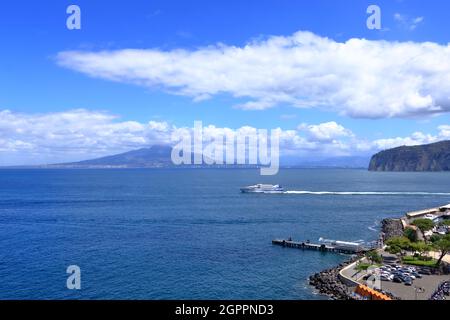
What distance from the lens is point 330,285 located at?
86.3 feet

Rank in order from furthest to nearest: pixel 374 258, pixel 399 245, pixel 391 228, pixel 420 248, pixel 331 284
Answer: pixel 391 228, pixel 399 245, pixel 420 248, pixel 374 258, pixel 331 284

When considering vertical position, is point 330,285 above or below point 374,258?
below

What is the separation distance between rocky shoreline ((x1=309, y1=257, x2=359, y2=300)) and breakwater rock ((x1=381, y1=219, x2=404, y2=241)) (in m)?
16.6

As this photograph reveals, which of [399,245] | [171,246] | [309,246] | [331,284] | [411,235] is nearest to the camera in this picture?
[331,284]

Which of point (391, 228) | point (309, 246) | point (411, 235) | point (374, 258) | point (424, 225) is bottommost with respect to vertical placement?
point (309, 246)

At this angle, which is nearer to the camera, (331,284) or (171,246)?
(331,284)

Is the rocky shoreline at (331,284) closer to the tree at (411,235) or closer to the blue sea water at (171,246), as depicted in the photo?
the blue sea water at (171,246)

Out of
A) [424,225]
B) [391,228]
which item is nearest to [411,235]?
[424,225]

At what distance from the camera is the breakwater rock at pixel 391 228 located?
146 feet

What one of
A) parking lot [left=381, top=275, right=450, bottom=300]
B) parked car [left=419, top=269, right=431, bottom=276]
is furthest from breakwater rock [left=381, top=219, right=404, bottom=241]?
parking lot [left=381, top=275, right=450, bottom=300]

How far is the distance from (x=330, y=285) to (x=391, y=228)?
25.1 m

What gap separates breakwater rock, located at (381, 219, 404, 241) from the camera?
146ft

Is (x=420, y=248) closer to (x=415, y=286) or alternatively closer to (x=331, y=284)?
(x=415, y=286)

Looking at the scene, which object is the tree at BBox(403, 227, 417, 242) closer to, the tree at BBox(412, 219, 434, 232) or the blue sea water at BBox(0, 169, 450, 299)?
the tree at BBox(412, 219, 434, 232)
